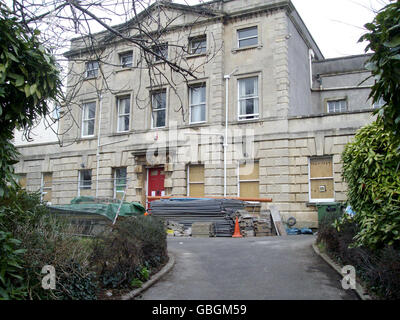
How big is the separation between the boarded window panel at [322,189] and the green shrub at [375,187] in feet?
33.8

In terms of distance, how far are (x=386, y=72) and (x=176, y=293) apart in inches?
206

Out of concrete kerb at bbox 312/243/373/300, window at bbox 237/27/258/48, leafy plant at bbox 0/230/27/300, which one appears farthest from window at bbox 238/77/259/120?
leafy plant at bbox 0/230/27/300

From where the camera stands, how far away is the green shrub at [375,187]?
6281mm

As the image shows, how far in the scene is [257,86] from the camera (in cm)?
2050

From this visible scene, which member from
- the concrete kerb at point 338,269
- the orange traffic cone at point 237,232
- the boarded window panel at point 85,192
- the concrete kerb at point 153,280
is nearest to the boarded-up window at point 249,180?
the orange traffic cone at point 237,232

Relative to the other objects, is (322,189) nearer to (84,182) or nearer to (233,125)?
(233,125)

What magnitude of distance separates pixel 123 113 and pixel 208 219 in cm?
1136

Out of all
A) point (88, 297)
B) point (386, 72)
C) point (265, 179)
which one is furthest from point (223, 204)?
point (386, 72)

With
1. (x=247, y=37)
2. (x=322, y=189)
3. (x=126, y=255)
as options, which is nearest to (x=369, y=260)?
(x=126, y=255)

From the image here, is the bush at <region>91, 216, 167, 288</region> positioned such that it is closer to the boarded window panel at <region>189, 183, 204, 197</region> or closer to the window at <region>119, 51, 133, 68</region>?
the boarded window panel at <region>189, 183, 204, 197</region>

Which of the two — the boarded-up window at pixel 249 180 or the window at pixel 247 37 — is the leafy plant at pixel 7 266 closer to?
the boarded-up window at pixel 249 180

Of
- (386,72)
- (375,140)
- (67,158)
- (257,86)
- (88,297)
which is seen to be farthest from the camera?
(67,158)

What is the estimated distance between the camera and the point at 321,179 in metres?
18.4

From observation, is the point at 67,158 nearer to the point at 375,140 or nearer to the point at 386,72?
the point at 375,140
